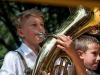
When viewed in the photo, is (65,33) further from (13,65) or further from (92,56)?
(92,56)

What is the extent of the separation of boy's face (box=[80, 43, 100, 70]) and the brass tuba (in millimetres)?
381

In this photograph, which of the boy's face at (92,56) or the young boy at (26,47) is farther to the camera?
the boy's face at (92,56)

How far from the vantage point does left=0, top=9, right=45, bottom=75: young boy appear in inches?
55.1

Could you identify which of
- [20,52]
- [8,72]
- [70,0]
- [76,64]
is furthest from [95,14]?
[70,0]

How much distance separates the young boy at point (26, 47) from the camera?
140 centimetres

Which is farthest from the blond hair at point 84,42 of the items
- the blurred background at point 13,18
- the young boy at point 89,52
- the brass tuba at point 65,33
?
the blurred background at point 13,18

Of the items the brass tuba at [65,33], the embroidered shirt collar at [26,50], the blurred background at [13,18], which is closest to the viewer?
the brass tuba at [65,33]

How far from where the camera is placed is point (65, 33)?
1.37 m

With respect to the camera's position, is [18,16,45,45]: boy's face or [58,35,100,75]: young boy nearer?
[18,16,45,45]: boy's face

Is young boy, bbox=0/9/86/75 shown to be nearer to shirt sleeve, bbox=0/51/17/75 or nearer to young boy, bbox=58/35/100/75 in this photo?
shirt sleeve, bbox=0/51/17/75

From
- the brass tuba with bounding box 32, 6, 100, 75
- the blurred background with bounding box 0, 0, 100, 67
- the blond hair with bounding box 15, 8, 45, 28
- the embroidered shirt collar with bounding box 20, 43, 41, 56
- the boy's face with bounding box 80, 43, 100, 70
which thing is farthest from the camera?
the blurred background with bounding box 0, 0, 100, 67

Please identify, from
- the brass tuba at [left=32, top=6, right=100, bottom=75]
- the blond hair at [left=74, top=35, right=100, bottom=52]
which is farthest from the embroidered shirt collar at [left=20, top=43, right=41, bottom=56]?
the blond hair at [left=74, top=35, right=100, bottom=52]

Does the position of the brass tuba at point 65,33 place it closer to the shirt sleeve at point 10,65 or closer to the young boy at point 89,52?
the shirt sleeve at point 10,65

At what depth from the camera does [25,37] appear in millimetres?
1599
